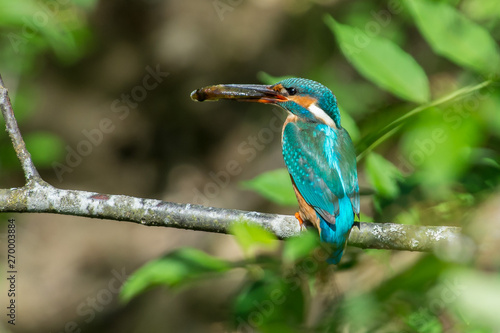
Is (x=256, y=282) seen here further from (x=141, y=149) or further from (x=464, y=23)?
(x=141, y=149)

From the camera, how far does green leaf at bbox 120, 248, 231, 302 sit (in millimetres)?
849

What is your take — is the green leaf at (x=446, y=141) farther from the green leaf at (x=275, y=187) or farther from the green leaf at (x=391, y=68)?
the green leaf at (x=275, y=187)

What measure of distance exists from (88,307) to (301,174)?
361cm

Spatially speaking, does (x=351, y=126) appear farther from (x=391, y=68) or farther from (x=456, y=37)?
(x=456, y=37)

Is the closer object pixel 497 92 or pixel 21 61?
pixel 497 92

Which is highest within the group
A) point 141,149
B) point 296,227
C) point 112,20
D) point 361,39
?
point 112,20

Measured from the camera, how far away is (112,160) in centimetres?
574

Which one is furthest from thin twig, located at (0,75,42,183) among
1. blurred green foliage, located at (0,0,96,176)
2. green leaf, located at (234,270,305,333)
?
green leaf, located at (234,270,305,333)

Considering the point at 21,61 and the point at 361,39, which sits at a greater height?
the point at 21,61

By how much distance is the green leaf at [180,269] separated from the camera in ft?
2.79

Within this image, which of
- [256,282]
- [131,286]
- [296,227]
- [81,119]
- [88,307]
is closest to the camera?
[256,282]

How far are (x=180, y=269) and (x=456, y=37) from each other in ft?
2.19

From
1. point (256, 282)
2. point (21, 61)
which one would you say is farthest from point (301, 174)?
point (21, 61)

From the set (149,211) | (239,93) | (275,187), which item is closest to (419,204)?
(275,187)
